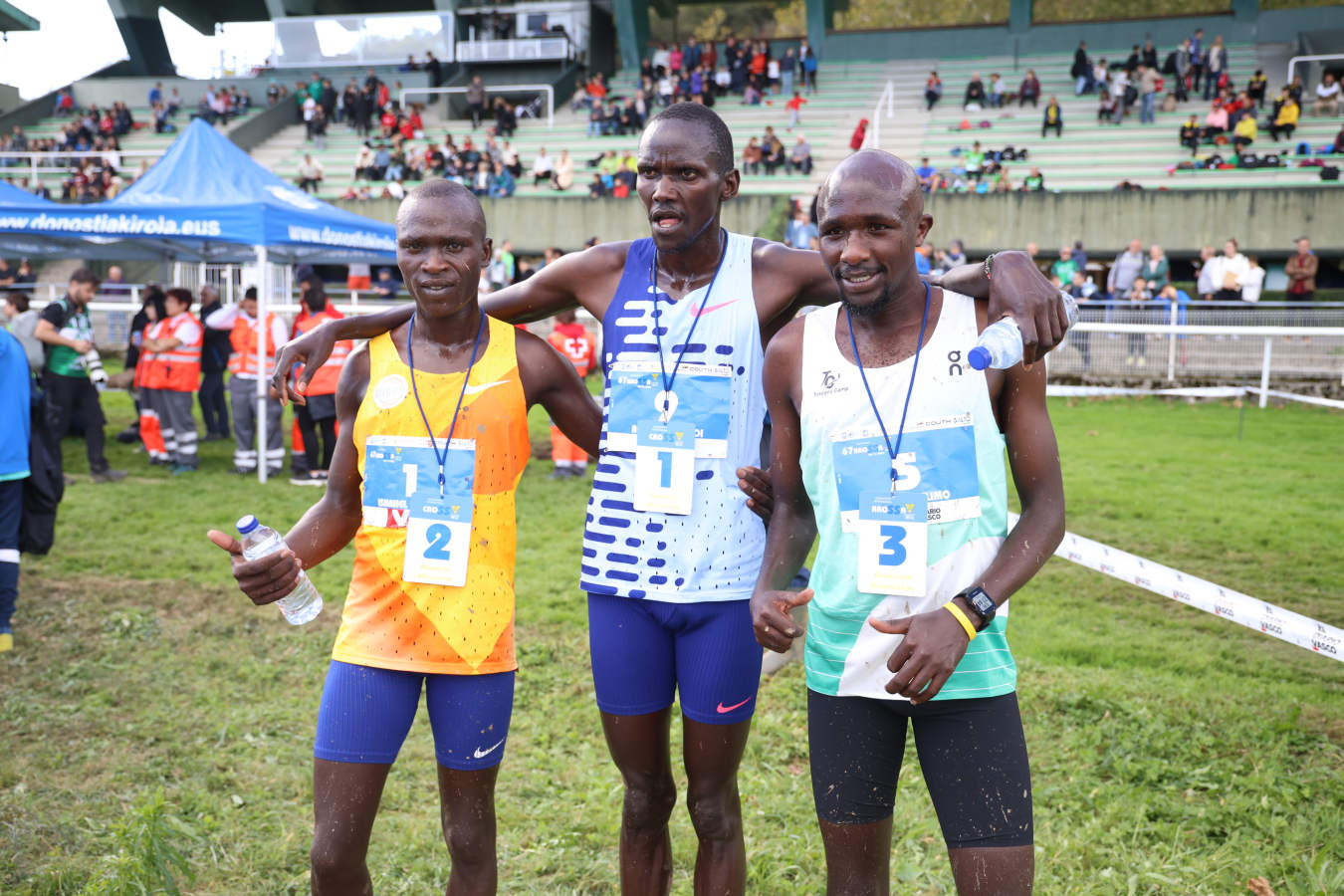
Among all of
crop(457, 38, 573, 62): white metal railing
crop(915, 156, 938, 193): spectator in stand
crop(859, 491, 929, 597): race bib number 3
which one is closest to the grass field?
crop(859, 491, 929, 597): race bib number 3

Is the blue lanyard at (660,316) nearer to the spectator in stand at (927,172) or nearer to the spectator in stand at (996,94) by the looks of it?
the spectator in stand at (927,172)

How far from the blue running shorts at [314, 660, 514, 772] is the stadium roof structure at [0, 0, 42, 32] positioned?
144 feet

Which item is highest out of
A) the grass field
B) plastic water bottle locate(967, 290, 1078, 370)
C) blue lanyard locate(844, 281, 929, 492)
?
plastic water bottle locate(967, 290, 1078, 370)

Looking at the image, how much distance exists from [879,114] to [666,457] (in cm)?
2903

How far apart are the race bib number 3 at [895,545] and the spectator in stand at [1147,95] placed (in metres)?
28.8

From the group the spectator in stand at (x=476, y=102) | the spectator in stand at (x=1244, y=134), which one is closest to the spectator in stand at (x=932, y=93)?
the spectator in stand at (x=1244, y=134)

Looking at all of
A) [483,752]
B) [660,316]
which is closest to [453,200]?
[660,316]

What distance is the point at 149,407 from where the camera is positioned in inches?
494

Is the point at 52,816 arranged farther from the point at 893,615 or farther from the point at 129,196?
the point at 129,196

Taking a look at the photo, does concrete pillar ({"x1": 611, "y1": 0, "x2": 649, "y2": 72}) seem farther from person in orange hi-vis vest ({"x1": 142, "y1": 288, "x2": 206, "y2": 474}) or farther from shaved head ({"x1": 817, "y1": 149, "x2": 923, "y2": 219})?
shaved head ({"x1": 817, "y1": 149, "x2": 923, "y2": 219})

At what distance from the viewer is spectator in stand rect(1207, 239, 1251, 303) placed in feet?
58.1

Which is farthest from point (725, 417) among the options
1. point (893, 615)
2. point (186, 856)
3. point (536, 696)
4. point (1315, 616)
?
point (1315, 616)

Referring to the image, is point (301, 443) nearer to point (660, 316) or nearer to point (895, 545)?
point (660, 316)

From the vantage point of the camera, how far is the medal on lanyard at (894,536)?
8.26ft
